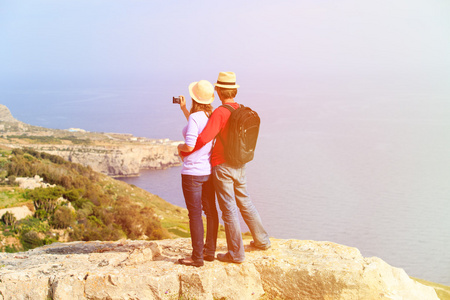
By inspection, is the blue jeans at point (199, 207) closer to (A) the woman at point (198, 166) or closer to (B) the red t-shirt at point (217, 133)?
(A) the woman at point (198, 166)

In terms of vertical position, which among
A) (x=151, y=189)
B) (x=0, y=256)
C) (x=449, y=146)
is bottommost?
(x=151, y=189)

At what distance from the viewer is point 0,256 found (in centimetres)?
813

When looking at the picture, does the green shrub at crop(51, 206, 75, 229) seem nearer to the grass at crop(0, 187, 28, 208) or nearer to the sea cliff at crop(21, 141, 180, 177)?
the grass at crop(0, 187, 28, 208)

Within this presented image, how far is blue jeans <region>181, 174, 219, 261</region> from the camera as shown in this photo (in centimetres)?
581

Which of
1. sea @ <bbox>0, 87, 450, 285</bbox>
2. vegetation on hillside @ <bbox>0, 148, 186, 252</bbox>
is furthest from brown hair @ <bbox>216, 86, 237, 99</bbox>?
sea @ <bbox>0, 87, 450, 285</bbox>

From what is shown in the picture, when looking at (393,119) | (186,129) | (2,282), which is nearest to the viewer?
(186,129)

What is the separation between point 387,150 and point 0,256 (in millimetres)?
91136

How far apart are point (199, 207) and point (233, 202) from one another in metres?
0.51

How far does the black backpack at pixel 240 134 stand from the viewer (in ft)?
18.9

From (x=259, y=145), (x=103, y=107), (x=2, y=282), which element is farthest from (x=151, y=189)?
(x=103, y=107)

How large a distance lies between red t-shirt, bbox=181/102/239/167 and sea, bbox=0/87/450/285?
1615 inches

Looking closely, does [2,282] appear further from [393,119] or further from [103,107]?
[103,107]

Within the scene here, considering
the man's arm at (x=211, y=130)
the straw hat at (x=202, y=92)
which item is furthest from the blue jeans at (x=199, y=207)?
the straw hat at (x=202, y=92)

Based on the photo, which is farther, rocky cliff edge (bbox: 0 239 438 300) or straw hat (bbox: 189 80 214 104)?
rocky cliff edge (bbox: 0 239 438 300)
